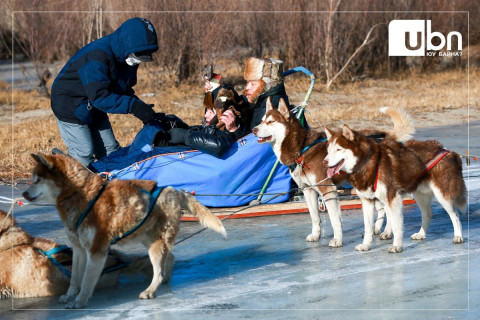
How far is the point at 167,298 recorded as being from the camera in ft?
16.4

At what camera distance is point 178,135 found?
7.47 m

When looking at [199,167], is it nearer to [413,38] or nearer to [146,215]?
[146,215]

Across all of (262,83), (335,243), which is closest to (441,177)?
(335,243)

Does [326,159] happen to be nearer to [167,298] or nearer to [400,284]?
[400,284]

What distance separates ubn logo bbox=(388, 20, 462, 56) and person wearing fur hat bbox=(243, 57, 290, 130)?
1322 centimetres

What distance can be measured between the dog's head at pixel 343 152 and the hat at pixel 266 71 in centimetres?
148

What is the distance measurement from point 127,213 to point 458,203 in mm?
3069

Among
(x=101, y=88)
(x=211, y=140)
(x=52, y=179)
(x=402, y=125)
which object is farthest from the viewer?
(x=211, y=140)

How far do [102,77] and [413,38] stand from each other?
55.1 ft

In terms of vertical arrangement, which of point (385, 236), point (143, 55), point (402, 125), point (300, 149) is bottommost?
point (385, 236)

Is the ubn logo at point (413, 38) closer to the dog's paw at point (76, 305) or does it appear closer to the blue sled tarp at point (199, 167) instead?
the blue sled tarp at point (199, 167)

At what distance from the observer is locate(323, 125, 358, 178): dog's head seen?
19.9ft

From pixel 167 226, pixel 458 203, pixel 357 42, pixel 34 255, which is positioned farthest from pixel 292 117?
pixel 357 42

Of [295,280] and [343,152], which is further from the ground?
[343,152]
